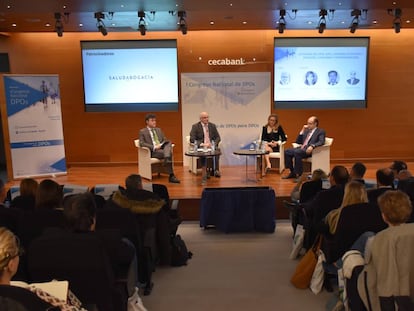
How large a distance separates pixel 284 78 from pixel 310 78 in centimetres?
61

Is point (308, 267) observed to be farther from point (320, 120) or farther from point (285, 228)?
point (320, 120)

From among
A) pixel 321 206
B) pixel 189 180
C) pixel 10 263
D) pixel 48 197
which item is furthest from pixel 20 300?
pixel 189 180

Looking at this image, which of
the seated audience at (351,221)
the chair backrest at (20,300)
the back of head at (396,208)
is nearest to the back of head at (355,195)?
the seated audience at (351,221)

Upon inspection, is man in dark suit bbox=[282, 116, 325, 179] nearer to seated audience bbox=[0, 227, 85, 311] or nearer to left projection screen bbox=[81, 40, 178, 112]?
left projection screen bbox=[81, 40, 178, 112]

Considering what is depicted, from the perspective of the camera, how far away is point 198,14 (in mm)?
7480

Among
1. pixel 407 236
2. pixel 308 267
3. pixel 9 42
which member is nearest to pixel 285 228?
pixel 308 267

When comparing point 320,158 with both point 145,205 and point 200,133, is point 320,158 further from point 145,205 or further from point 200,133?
point 145,205

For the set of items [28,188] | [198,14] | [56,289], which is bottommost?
[56,289]

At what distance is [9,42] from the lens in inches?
364

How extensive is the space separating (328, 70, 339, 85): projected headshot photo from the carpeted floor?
17.2 feet

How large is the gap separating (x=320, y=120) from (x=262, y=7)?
3533 millimetres

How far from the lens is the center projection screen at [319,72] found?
9.36 meters

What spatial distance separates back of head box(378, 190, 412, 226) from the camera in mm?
2602

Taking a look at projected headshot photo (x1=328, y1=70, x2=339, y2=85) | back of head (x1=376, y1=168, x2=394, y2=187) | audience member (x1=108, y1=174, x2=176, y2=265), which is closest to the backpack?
audience member (x1=108, y1=174, x2=176, y2=265)
